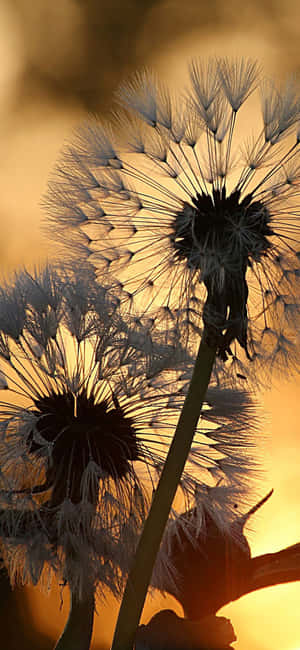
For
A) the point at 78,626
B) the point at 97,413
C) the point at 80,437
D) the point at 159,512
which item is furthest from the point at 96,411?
the point at 78,626

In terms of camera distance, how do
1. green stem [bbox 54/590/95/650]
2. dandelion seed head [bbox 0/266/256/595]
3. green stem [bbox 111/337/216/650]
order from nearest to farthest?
1. green stem [bbox 111/337/216/650]
2. dandelion seed head [bbox 0/266/256/595]
3. green stem [bbox 54/590/95/650]

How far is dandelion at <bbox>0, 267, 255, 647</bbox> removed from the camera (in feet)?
8.66

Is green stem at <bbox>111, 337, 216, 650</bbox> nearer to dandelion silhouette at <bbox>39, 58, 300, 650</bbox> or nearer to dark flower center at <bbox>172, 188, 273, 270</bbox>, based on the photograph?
dandelion silhouette at <bbox>39, 58, 300, 650</bbox>

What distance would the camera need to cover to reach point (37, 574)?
2457mm

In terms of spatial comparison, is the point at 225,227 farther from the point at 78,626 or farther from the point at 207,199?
the point at 78,626

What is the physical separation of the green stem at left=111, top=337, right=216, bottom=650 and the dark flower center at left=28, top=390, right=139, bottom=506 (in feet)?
1.10

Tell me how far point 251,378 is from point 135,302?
0.51 meters

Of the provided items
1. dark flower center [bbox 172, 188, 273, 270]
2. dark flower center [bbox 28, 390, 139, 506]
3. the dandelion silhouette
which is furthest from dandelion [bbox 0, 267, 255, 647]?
dark flower center [bbox 172, 188, 273, 270]

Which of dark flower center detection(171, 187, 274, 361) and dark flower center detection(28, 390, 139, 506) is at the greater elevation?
dark flower center detection(171, 187, 274, 361)

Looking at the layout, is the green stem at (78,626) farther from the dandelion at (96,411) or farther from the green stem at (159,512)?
the green stem at (159,512)

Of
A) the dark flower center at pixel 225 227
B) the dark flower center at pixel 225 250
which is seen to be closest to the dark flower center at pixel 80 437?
the dark flower center at pixel 225 250

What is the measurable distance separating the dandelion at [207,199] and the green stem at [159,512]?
11 cm

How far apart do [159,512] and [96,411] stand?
1.68ft

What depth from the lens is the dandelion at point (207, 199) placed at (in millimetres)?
2426
